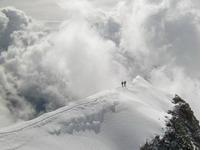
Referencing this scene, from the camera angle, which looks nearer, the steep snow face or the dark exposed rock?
the steep snow face

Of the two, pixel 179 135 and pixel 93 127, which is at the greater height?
pixel 93 127

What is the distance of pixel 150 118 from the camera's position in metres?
44.8

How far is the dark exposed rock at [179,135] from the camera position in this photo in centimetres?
3881

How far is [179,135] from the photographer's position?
137ft

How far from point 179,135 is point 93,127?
12.3m

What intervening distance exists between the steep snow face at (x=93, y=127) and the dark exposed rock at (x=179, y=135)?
116 centimetres

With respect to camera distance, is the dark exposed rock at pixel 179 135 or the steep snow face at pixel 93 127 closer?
the steep snow face at pixel 93 127

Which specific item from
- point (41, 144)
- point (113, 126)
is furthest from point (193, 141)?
point (41, 144)

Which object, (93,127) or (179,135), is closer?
(93,127)

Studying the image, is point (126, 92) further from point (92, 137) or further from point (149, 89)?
point (92, 137)

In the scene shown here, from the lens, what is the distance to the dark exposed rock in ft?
127

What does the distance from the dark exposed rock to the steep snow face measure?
3.79 ft

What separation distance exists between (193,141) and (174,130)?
3291mm
